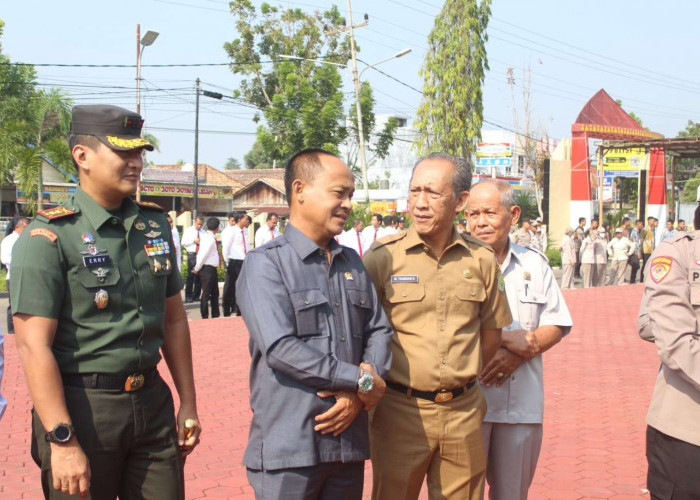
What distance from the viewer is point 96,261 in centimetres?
262

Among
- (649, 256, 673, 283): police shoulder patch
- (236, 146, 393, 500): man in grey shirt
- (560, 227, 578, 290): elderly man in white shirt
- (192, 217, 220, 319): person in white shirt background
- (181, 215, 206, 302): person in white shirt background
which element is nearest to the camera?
(236, 146, 393, 500): man in grey shirt

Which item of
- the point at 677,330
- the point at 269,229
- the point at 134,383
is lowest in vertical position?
the point at 134,383

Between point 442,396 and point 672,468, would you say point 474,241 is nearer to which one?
point 442,396

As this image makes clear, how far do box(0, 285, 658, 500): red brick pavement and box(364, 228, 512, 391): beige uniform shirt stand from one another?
2146 mm

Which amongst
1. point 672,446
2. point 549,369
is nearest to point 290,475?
point 672,446

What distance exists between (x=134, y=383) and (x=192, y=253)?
13.4 metres

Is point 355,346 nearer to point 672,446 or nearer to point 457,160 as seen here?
point 457,160

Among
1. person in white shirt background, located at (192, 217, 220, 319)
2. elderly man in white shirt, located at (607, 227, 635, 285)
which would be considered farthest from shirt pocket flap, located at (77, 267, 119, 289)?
elderly man in white shirt, located at (607, 227, 635, 285)

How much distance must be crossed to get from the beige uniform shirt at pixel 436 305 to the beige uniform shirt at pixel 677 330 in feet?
2.03

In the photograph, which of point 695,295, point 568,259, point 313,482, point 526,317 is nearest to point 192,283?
point 568,259

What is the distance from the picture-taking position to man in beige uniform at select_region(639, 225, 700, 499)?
267 cm

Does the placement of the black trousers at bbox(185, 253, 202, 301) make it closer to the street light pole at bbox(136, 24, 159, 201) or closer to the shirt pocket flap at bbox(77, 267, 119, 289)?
the street light pole at bbox(136, 24, 159, 201)

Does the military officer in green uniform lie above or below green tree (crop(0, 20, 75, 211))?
below

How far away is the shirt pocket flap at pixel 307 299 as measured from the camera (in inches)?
103
